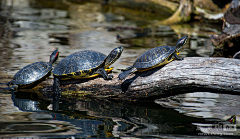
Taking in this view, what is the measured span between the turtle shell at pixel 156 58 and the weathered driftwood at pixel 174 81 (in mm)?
193

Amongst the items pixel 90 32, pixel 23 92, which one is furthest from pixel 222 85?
pixel 90 32

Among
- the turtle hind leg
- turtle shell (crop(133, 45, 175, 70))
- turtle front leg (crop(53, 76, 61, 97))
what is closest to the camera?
turtle shell (crop(133, 45, 175, 70))

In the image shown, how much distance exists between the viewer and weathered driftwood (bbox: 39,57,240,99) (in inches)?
152

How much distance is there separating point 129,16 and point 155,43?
719 centimetres

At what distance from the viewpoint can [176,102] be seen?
458 centimetres

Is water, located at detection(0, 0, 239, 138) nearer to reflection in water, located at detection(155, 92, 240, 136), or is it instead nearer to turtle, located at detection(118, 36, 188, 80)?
reflection in water, located at detection(155, 92, 240, 136)

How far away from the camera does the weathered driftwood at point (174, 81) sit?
12.7 ft

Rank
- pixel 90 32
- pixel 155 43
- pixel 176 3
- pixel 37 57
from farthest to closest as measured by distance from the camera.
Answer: pixel 176 3
pixel 90 32
pixel 155 43
pixel 37 57

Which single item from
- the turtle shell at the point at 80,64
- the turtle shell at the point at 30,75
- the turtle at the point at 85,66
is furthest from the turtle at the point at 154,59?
the turtle shell at the point at 30,75

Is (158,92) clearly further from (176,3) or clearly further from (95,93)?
(176,3)

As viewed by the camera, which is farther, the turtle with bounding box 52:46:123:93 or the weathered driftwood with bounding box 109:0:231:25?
the weathered driftwood with bounding box 109:0:231:25

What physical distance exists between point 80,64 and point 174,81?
1757mm

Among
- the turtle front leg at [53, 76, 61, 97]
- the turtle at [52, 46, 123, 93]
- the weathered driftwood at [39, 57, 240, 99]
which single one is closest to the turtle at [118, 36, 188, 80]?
the weathered driftwood at [39, 57, 240, 99]

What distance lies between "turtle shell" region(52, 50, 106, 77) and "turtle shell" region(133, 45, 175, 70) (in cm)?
82
